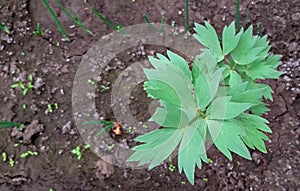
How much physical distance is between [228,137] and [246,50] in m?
0.36

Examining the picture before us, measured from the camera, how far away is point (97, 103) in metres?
1.83

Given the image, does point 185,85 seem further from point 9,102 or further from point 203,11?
point 9,102

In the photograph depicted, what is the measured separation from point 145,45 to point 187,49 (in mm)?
186

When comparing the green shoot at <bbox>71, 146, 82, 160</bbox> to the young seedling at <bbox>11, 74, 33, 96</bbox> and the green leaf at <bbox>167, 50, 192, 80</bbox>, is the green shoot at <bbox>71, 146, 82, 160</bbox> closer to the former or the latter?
the young seedling at <bbox>11, 74, 33, 96</bbox>

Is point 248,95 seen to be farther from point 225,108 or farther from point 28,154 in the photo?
point 28,154

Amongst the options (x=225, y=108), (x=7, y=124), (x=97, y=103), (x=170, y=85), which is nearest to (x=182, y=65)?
(x=170, y=85)

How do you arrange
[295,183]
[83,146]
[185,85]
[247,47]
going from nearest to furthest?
[185,85]
[247,47]
[295,183]
[83,146]

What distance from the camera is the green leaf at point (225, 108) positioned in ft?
3.61

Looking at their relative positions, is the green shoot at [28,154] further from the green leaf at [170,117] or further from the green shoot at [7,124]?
the green leaf at [170,117]

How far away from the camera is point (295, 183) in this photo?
1.69 m

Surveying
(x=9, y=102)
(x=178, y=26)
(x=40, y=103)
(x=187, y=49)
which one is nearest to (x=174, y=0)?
(x=178, y=26)

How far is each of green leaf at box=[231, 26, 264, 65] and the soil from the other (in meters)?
0.45

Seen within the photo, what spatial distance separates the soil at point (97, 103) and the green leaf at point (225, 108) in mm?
614

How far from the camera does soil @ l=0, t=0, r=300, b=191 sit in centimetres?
172
